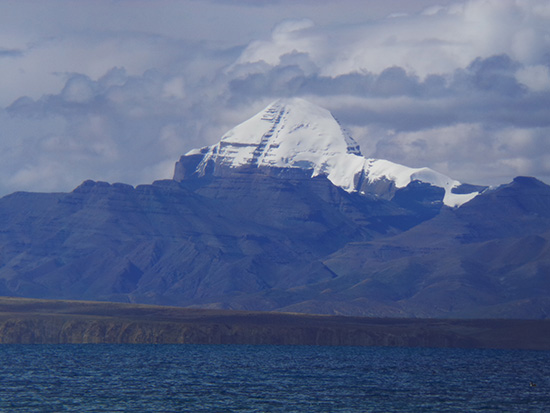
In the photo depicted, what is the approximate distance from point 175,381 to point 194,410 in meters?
45.8

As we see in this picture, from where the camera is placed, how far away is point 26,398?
482ft

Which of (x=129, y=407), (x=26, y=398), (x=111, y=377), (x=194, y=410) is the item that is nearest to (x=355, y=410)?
(x=194, y=410)

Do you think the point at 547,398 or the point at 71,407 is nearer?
the point at 71,407

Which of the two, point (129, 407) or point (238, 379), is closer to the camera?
point (129, 407)

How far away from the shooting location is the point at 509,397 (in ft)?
533

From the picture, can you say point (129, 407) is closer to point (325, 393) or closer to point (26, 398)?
point (26, 398)

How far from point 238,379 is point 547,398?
57363 millimetres

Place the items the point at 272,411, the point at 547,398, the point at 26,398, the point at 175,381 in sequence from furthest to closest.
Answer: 1. the point at 175,381
2. the point at 547,398
3. the point at 26,398
4. the point at 272,411

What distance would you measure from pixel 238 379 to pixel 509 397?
52.3 meters

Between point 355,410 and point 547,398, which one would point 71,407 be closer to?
point 355,410

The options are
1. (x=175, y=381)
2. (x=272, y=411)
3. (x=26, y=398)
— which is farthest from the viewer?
(x=175, y=381)

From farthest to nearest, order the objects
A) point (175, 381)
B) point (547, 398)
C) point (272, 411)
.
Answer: point (175, 381) → point (547, 398) → point (272, 411)

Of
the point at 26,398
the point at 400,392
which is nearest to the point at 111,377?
the point at 26,398

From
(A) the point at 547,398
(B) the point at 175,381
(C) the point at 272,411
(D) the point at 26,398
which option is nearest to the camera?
(C) the point at 272,411
